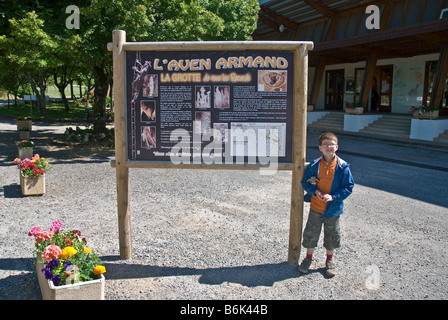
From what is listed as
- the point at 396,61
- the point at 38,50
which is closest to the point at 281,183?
the point at 38,50

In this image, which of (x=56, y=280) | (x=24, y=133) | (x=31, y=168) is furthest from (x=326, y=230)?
(x=24, y=133)

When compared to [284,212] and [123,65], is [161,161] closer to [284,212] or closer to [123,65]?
[123,65]

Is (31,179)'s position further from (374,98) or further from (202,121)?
(374,98)

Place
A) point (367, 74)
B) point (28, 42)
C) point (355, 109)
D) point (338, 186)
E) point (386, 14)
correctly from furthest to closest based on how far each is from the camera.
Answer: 1. point (386, 14)
2. point (367, 74)
3. point (355, 109)
4. point (28, 42)
5. point (338, 186)

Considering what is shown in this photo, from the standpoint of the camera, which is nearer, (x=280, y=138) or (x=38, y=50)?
(x=280, y=138)

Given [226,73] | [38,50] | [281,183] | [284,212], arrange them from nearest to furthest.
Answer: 1. [226,73]
2. [284,212]
3. [281,183]
4. [38,50]

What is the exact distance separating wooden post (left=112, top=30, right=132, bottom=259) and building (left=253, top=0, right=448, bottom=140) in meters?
14.5

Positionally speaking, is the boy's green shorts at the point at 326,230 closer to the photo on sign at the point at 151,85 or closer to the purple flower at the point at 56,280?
the photo on sign at the point at 151,85

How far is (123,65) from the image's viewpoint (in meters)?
4.27

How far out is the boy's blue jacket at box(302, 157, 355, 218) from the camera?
13.1ft

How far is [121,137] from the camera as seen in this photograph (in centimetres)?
433

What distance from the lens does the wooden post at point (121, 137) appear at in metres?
4.26

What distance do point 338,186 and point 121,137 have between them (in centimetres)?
257
